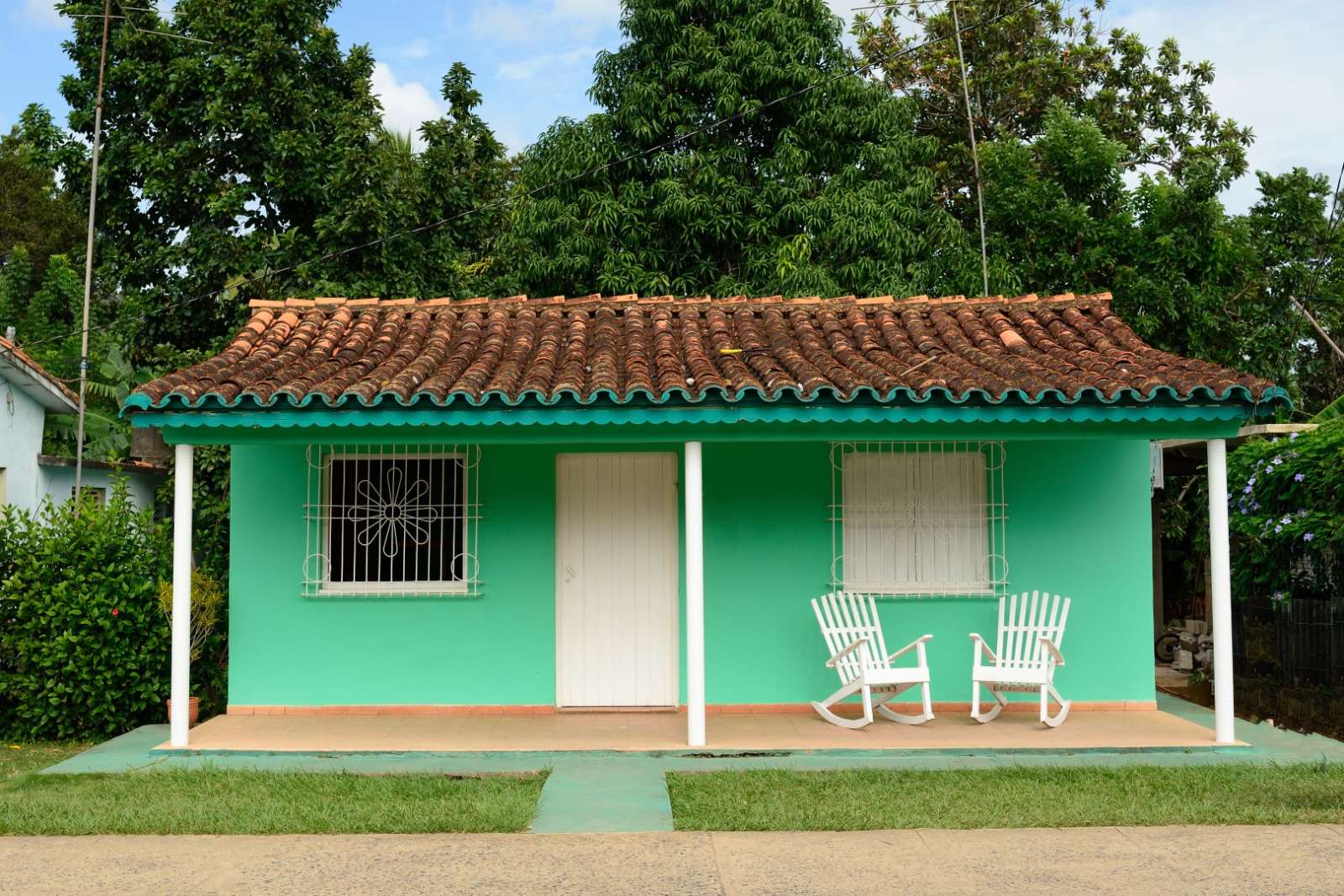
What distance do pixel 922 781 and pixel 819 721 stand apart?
2.01m

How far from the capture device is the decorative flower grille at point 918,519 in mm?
9719

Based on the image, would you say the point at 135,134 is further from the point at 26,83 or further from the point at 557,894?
the point at 557,894

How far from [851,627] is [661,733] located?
165 cm

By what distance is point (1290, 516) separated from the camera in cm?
1077

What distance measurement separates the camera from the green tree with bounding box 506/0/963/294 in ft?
54.2

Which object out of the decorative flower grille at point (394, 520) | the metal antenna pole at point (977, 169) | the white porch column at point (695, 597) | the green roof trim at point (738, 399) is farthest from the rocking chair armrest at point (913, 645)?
the metal antenna pole at point (977, 169)

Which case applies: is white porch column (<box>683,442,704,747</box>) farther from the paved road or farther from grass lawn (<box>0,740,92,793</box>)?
grass lawn (<box>0,740,92,793</box>)

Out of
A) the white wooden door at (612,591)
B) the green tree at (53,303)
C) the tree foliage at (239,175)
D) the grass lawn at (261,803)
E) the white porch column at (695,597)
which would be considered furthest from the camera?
the green tree at (53,303)

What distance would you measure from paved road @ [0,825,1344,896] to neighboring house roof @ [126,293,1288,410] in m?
2.94

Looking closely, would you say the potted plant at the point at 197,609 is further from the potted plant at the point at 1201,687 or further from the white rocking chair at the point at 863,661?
the potted plant at the point at 1201,687

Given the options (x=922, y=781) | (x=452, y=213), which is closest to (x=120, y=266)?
(x=452, y=213)

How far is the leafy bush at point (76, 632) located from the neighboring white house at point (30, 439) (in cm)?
432

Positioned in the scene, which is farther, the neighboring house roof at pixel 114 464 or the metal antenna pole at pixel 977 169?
the neighboring house roof at pixel 114 464

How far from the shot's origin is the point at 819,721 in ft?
30.4
